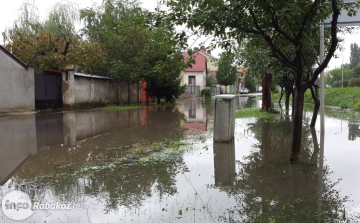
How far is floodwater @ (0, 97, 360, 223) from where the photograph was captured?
13.9 ft

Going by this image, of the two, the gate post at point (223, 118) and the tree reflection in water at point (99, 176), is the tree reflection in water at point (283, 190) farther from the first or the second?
the tree reflection in water at point (99, 176)

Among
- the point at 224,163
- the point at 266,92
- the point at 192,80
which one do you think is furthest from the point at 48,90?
the point at 192,80

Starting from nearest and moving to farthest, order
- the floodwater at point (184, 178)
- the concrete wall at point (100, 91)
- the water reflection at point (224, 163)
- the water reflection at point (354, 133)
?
the floodwater at point (184, 178), the water reflection at point (224, 163), the water reflection at point (354, 133), the concrete wall at point (100, 91)

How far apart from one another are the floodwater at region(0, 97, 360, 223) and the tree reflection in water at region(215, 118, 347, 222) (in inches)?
0.5

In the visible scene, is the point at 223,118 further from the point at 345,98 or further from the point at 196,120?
the point at 345,98

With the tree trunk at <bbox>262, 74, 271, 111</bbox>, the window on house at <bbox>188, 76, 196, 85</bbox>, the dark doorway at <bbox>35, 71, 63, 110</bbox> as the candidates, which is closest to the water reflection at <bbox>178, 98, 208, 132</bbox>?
the tree trunk at <bbox>262, 74, 271, 111</bbox>

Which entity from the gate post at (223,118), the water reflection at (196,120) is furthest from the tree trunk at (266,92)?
the gate post at (223,118)

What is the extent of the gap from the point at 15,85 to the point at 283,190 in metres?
16.5

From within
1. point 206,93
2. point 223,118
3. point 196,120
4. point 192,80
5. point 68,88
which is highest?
point 192,80

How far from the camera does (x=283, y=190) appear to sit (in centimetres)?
509

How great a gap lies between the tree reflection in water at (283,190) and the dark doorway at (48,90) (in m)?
15.5

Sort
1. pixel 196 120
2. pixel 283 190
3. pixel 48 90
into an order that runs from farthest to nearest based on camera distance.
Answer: pixel 48 90
pixel 196 120
pixel 283 190

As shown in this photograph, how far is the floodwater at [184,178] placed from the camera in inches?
167

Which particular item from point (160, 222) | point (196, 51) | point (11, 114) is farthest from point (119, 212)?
point (11, 114)
